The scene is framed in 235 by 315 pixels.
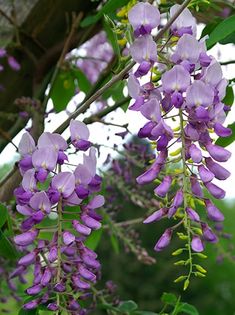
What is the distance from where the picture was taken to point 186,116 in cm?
84

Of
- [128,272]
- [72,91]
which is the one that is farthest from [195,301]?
[72,91]

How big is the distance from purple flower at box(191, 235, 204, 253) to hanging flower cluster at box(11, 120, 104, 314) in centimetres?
13

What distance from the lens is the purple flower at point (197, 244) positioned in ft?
2.73

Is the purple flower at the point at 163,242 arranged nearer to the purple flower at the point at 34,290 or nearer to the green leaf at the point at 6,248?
the purple flower at the point at 34,290

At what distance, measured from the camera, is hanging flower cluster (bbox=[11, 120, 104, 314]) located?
34.4 inches

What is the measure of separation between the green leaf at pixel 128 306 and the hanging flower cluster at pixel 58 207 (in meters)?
0.30

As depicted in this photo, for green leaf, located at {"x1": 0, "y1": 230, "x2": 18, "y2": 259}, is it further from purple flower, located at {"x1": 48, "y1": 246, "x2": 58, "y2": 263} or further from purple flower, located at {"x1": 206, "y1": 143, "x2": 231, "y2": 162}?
purple flower, located at {"x1": 206, "y1": 143, "x2": 231, "y2": 162}

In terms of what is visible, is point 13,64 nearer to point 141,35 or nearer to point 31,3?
point 31,3

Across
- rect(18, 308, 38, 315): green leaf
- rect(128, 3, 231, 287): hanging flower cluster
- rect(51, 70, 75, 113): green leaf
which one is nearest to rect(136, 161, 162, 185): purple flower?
rect(128, 3, 231, 287): hanging flower cluster

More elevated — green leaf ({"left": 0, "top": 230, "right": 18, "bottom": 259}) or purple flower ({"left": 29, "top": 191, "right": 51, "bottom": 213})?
purple flower ({"left": 29, "top": 191, "right": 51, "bottom": 213})

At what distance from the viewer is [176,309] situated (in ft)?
3.33

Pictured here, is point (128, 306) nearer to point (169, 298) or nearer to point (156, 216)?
point (169, 298)

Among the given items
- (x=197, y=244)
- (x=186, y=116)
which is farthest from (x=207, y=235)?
(x=186, y=116)

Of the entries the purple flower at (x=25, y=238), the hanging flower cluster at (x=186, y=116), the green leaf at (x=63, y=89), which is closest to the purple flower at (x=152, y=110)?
the hanging flower cluster at (x=186, y=116)
